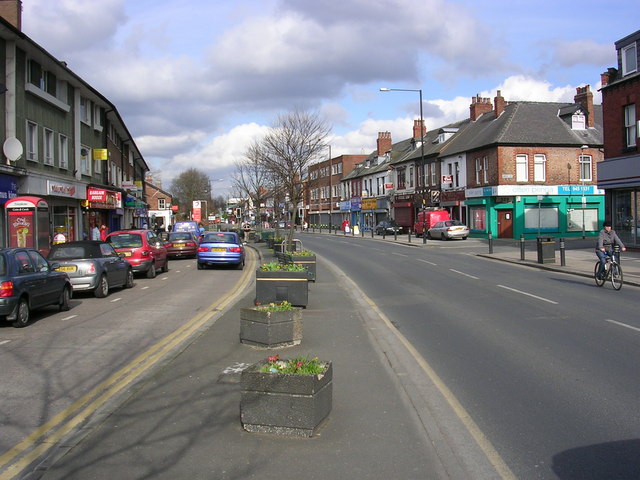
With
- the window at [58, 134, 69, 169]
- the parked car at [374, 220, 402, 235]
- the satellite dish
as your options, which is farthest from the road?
the parked car at [374, 220, 402, 235]

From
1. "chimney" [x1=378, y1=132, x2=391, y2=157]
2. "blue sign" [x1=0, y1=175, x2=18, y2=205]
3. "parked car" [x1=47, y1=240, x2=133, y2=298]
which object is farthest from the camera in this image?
"chimney" [x1=378, y1=132, x2=391, y2=157]

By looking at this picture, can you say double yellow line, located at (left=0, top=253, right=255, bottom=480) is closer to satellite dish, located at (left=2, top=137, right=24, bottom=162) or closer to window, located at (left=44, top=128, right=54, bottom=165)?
satellite dish, located at (left=2, top=137, right=24, bottom=162)

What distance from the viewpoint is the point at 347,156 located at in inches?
3403

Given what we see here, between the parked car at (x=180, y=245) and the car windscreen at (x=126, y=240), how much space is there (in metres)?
8.63

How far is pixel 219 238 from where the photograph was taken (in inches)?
903

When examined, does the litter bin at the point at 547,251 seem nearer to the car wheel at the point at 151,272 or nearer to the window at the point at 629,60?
the window at the point at 629,60

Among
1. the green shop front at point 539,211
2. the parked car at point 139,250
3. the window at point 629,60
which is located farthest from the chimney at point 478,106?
the parked car at point 139,250

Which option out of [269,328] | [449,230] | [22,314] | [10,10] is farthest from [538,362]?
[449,230]

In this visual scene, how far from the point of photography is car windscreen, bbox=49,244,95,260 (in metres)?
14.4

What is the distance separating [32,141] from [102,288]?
1178cm

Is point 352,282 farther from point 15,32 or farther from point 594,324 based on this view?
point 15,32

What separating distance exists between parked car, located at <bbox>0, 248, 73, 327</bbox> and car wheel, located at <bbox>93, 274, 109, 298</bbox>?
202 cm

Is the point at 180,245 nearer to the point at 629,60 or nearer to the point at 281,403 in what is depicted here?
the point at 629,60

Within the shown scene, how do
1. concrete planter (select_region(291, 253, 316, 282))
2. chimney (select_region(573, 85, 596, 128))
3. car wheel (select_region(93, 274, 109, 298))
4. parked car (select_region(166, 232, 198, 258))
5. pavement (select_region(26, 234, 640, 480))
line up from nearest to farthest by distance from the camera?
pavement (select_region(26, 234, 640, 480)) → car wheel (select_region(93, 274, 109, 298)) → concrete planter (select_region(291, 253, 316, 282)) → parked car (select_region(166, 232, 198, 258)) → chimney (select_region(573, 85, 596, 128))
